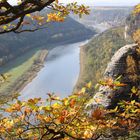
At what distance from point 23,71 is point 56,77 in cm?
2393

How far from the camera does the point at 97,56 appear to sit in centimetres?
14775

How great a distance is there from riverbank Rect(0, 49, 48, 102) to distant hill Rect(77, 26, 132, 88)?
19734mm

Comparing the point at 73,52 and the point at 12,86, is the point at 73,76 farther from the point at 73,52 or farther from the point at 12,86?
the point at 73,52

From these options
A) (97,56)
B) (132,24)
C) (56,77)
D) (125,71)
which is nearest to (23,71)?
(56,77)

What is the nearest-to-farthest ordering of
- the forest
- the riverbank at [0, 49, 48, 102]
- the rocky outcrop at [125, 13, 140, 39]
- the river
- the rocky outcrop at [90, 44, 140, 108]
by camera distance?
the forest < the rocky outcrop at [90, 44, 140, 108] < the river < the riverbank at [0, 49, 48, 102] < the rocky outcrop at [125, 13, 140, 39]

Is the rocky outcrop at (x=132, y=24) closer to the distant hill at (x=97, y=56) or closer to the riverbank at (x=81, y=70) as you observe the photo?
the distant hill at (x=97, y=56)

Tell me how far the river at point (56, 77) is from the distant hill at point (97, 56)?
3851 mm

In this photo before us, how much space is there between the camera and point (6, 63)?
170 metres

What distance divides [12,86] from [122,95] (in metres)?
84.8

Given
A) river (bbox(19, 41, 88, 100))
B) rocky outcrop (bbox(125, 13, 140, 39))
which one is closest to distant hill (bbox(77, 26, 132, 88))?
rocky outcrop (bbox(125, 13, 140, 39))

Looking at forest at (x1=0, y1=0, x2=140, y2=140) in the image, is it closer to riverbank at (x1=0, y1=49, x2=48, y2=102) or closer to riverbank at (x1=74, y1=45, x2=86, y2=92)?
riverbank at (x1=74, y1=45, x2=86, y2=92)

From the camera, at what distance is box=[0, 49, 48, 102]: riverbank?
121 m

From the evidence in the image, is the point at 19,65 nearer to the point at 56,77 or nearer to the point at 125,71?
the point at 56,77

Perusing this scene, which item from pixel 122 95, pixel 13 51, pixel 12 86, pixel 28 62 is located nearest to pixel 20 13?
pixel 122 95
